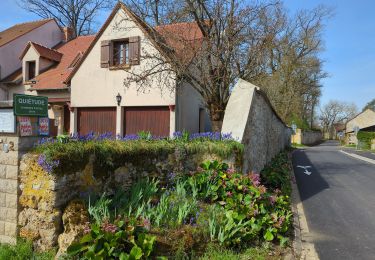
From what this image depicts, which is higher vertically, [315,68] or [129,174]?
Result: [315,68]

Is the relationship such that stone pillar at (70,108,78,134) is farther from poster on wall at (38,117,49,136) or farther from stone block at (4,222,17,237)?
stone block at (4,222,17,237)

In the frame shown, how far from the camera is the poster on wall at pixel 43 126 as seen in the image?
4.94 m

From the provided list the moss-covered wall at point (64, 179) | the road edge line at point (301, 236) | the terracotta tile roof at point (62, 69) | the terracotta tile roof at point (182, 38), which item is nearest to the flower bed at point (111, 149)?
the moss-covered wall at point (64, 179)

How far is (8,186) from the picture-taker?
15.8 ft

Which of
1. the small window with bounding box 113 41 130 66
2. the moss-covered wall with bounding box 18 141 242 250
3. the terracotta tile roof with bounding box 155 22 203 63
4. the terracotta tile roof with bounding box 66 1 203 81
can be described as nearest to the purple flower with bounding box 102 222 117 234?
the moss-covered wall with bounding box 18 141 242 250

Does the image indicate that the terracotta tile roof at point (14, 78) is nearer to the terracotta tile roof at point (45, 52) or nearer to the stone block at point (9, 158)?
the terracotta tile roof at point (45, 52)

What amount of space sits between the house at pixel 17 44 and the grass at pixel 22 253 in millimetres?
17098

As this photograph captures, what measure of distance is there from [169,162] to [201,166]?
67 centimetres

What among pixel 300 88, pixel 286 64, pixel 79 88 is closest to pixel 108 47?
pixel 79 88

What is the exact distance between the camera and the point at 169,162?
21.0 ft

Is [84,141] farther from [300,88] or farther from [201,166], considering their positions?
[300,88]

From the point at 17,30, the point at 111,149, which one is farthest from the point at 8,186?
the point at 17,30

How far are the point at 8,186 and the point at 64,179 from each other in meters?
0.93

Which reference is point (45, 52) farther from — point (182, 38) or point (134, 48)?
point (182, 38)
